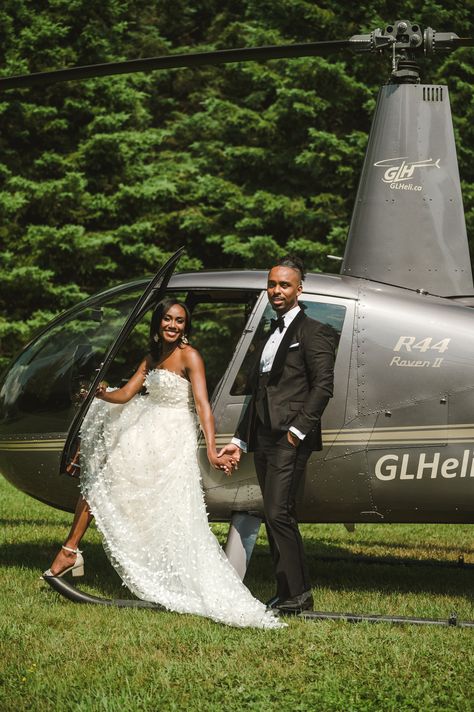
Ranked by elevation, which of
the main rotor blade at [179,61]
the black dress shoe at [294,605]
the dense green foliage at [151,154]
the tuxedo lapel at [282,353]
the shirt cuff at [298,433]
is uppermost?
the main rotor blade at [179,61]

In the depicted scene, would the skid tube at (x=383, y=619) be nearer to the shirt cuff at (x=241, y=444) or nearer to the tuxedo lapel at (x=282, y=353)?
the shirt cuff at (x=241, y=444)

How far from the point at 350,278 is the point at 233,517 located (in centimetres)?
171

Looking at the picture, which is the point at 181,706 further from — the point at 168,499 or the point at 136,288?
the point at 136,288

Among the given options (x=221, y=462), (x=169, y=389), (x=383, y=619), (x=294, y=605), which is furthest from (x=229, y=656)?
(x=169, y=389)

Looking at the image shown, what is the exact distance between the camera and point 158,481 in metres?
5.51

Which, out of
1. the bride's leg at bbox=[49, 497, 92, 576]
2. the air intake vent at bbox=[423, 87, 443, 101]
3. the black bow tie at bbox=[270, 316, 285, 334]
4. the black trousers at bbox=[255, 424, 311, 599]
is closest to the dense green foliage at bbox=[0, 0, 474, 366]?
the air intake vent at bbox=[423, 87, 443, 101]

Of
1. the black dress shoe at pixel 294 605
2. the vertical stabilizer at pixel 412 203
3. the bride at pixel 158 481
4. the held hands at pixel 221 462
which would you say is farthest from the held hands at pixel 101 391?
the vertical stabilizer at pixel 412 203

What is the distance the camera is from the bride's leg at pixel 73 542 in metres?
5.67

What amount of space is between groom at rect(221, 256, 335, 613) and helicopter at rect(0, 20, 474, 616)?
45 cm

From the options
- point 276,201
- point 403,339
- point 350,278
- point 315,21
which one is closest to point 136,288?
point 350,278

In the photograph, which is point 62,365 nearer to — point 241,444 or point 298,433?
point 241,444

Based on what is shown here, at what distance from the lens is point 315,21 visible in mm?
20781

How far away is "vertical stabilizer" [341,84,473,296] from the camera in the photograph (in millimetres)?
6234

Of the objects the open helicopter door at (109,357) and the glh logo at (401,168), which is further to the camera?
the glh logo at (401,168)
